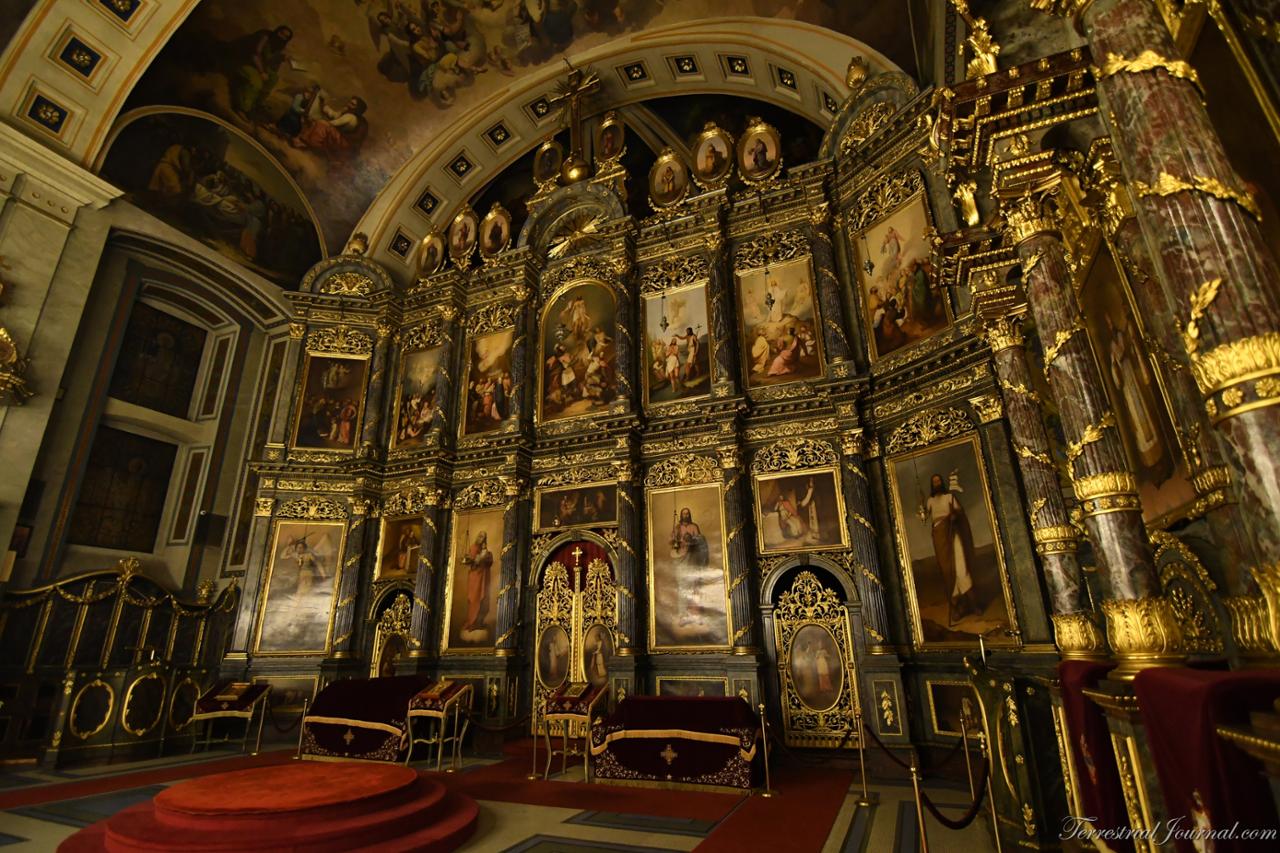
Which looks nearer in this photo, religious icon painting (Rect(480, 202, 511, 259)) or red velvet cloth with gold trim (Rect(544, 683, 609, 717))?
red velvet cloth with gold trim (Rect(544, 683, 609, 717))

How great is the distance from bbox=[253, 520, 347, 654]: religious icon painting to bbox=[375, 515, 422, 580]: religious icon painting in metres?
0.85

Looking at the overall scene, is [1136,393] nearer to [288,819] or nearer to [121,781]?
[288,819]

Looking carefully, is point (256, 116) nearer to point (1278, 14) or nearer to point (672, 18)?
point (672, 18)

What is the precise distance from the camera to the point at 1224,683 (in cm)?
228

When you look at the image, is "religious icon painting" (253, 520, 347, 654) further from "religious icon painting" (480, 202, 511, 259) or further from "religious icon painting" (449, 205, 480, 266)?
"religious icon painting" (480, 202, 511, 259)

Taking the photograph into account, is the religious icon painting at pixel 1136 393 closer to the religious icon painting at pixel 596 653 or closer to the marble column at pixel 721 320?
the marble column at pixel 721 320

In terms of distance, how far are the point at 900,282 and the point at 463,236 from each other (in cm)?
1035

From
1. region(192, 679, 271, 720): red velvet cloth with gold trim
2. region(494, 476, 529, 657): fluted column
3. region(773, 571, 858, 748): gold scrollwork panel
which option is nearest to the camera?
region(773, 571, 858, 748): gold scrollwork panel

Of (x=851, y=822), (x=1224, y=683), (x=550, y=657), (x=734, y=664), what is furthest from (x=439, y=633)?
(x=1224, y=683)

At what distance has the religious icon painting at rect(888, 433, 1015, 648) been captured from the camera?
25.2ft

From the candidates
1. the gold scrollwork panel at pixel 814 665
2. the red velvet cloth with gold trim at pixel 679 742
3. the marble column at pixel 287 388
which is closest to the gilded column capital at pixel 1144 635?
the red velvet cloth with gold trim at pixel 679 742

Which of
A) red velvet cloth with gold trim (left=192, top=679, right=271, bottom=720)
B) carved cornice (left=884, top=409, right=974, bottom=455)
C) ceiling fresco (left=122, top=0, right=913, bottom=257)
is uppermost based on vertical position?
ceiling fresco (left=122, top=0, right=913, bottom=257)

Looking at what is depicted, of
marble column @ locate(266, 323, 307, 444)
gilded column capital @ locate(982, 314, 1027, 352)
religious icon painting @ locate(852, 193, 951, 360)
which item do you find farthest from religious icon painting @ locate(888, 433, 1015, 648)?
marble column @ locate(266, 323, 307, 444)

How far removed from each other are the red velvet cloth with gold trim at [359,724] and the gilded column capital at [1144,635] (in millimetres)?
8228
